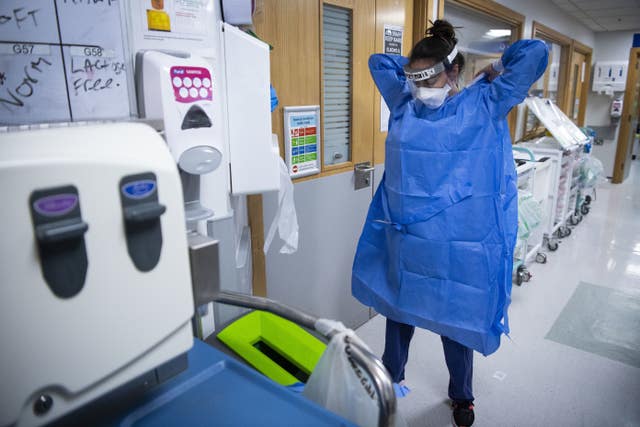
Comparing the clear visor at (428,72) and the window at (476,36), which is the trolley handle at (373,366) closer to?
the clear visor at (428,72)

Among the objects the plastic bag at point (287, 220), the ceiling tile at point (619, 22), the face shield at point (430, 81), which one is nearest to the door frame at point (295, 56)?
the plastic bag at point (287, 220)

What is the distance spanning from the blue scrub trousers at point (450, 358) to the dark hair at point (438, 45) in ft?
3.45

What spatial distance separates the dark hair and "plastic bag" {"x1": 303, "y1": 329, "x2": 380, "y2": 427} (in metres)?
1.14

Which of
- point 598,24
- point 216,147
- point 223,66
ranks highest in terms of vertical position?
point 598,24

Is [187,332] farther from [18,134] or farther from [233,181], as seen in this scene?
[233,181]

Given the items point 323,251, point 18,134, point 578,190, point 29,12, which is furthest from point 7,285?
point 578,190

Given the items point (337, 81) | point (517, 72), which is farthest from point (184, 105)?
point (337, 81)

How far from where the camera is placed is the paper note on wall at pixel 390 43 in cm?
225

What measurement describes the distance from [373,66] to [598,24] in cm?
619

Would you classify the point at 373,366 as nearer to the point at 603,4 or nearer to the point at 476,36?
the point at 476,36

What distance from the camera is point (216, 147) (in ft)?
2.88

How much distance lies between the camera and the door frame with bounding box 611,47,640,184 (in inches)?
252

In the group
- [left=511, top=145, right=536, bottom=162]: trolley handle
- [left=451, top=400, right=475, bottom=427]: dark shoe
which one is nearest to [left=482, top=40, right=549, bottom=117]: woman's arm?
[left=451, top=400, right=475, bottom=427]: dark shoe

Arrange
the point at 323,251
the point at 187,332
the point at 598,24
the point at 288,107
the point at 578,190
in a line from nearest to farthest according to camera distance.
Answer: the point at 187,332, the point at 288,107, the point at 323,251, the point at 578,190, the point at 598,24
